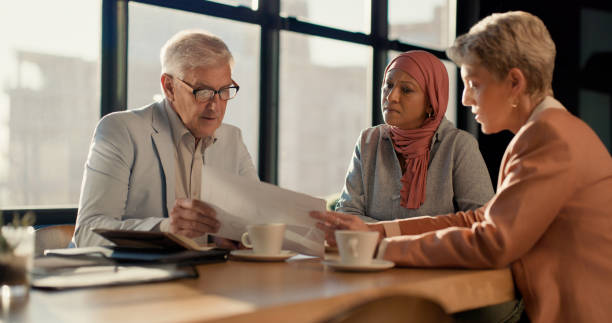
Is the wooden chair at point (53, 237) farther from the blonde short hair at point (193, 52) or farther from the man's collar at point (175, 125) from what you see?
the blonde short hair at point (193, 52)

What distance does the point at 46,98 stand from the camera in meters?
2.92

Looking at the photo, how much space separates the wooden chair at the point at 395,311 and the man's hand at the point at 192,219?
87 cm

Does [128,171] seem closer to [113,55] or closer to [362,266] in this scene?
[362,266]

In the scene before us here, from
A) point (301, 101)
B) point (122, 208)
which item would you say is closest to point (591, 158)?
point (122, 208)

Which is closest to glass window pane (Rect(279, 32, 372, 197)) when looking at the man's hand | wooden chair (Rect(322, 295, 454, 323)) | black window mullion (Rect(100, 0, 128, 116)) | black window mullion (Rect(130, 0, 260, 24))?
black window mullion (Rect(130, 0, 260, 24))

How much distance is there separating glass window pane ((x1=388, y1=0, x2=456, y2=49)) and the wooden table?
3655mm

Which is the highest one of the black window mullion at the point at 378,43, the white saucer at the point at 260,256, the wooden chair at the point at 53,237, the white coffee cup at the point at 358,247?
the black window mullion at the point at 378,43

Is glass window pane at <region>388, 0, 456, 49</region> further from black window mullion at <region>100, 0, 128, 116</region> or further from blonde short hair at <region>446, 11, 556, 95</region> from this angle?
blonde short hair at <region>446, 11, 556, 95</region>

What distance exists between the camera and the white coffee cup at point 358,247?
1.26m

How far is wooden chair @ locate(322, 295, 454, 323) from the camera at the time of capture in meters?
0.67

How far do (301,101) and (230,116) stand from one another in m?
0.60

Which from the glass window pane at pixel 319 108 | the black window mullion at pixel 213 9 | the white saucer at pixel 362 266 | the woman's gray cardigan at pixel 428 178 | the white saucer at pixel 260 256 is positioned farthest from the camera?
the glass window pane at pixel 319 108

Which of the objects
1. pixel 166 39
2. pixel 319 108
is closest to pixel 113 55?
pixel 166 39

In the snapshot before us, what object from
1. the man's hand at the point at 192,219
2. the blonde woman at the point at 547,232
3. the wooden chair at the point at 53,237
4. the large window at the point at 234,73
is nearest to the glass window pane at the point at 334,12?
the large window at the point at 234,73
